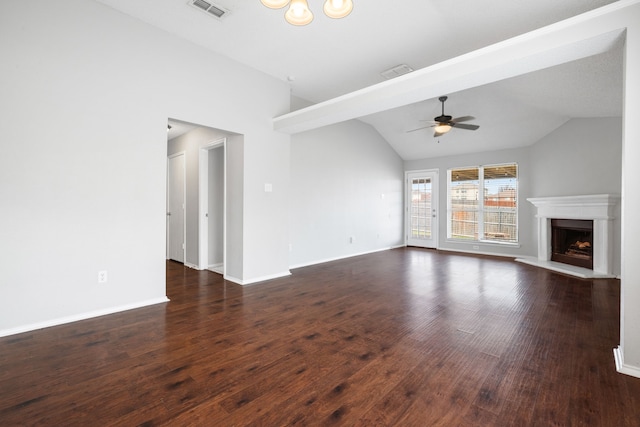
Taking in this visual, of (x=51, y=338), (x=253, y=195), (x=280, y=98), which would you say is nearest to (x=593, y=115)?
(x=280, y=98)

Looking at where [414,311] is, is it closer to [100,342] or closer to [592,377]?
[592,377]

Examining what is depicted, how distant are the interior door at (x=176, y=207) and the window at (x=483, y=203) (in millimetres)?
6456

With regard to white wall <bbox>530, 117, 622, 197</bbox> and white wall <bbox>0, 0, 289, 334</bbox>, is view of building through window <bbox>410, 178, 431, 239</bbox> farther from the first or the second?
white wall <bbox>0, 0, 289, 334</bbox>

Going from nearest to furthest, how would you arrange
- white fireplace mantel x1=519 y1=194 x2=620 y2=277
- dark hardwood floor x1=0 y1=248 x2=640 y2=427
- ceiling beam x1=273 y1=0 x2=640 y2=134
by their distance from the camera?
dark hardwood floor x1=0 y1=248 x2=640 y2=427, ceiling beam x1=273 y1=0 x2=640 y2=134, white fireplace mantel x1=519 y1=194 x2=620 y2=277

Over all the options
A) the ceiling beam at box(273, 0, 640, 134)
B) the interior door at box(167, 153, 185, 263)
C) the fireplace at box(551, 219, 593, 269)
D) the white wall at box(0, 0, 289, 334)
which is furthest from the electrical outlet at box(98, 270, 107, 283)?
the fireplace at box(551, 219, 593, 269)

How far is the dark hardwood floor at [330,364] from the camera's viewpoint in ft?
5.22

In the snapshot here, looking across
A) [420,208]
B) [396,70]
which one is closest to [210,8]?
[396,70]

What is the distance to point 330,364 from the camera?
6.86 ft

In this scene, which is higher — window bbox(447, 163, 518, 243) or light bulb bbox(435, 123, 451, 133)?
light bulb bbox(435, 123, 451, 133)

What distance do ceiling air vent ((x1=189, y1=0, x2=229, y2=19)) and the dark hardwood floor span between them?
3169mm

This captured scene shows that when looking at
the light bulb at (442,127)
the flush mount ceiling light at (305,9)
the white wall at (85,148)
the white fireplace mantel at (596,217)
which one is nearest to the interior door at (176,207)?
the white wall at (85,148)

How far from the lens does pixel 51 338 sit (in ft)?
8.16

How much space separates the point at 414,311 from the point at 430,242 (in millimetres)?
5319

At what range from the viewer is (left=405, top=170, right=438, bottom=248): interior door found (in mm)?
8031
